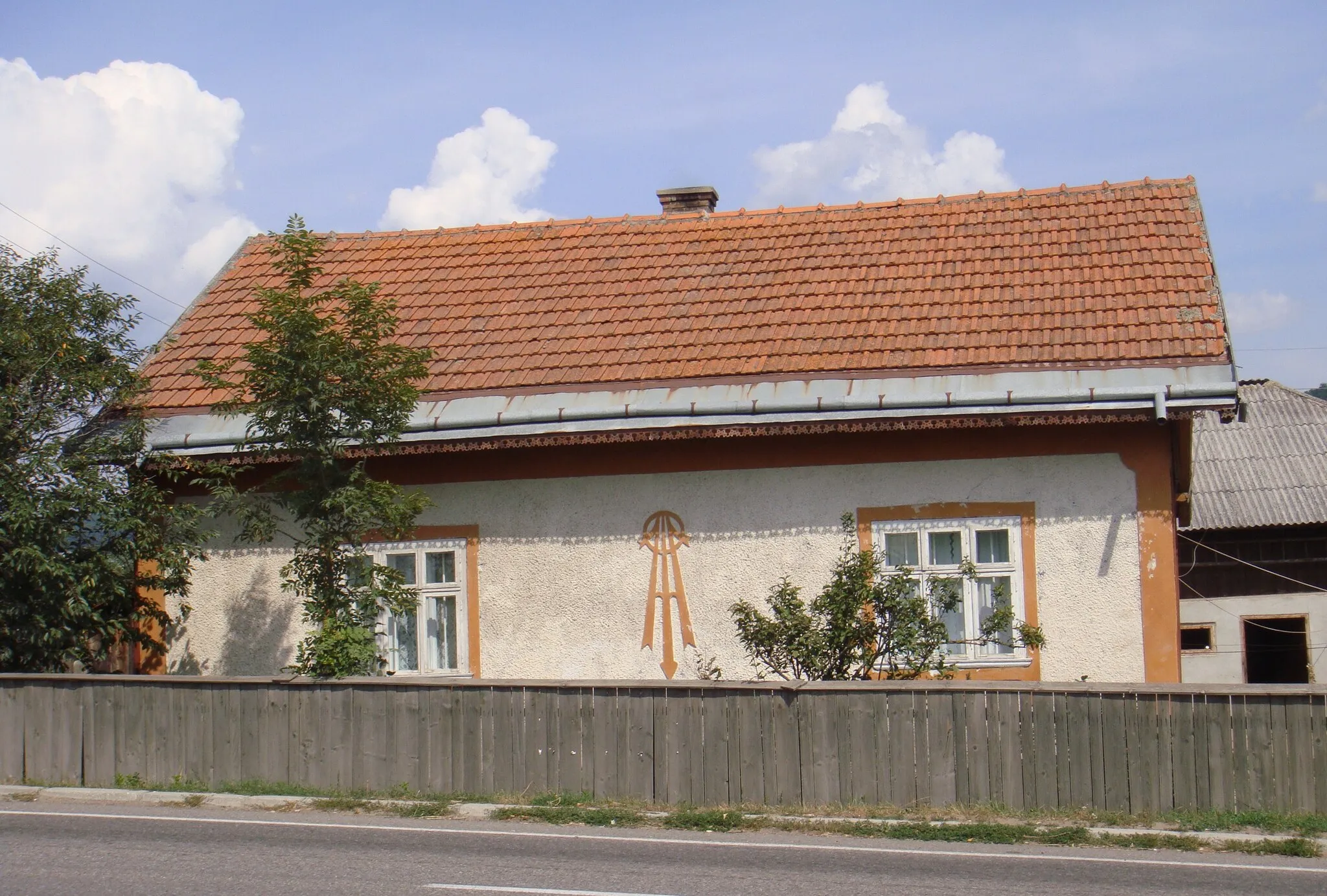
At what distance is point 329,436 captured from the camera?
1175cm

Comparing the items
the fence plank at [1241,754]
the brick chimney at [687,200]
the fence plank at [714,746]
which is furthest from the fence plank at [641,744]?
the brick chimney at [687,200]

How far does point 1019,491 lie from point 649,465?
346 centimetres

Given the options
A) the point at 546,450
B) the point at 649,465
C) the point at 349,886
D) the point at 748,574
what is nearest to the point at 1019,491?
the point at 748,574

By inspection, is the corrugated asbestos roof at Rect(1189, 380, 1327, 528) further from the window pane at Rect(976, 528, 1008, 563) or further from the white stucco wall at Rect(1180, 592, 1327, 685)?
the window pane at Rect(976, 528, 1008, 563)

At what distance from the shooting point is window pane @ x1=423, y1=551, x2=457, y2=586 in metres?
13.5

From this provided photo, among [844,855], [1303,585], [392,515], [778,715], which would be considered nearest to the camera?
[844,855]

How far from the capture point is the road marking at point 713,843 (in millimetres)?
8211

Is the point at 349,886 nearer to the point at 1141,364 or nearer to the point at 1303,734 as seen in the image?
the point at 1303,734

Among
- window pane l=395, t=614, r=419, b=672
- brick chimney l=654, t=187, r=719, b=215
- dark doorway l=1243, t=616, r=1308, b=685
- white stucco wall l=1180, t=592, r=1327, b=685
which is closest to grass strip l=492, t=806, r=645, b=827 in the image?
window pane l=395, t=614, r=419, b=672

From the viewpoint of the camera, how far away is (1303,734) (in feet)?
30.5

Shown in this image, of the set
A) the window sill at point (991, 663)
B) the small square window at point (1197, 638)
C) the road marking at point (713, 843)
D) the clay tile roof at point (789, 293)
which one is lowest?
the road marking at point (713, 843)

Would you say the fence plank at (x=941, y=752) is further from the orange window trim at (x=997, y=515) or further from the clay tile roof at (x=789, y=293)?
the clay tile roof at (x=789, y=293)

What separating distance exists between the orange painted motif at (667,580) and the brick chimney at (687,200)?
6.06 metres

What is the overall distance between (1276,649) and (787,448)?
733 inches
